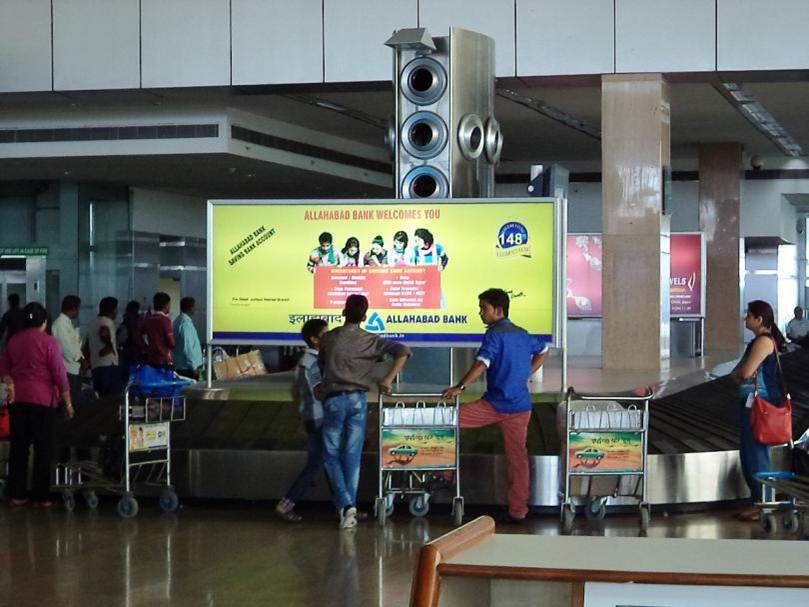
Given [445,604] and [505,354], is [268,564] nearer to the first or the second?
[505,354]

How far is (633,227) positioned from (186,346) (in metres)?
6.87

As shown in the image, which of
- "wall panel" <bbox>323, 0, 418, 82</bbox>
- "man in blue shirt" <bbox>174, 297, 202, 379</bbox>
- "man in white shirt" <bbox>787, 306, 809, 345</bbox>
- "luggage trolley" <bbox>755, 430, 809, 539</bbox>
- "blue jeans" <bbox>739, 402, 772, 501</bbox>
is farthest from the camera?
"man in white shirt" <bbox>787, 306, 809, 345</bbox>

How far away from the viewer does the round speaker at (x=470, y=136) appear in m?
14.2

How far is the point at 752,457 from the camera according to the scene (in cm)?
970

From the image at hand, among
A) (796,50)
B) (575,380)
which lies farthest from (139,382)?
(796,50)

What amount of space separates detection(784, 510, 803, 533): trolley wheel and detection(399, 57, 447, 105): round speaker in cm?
640

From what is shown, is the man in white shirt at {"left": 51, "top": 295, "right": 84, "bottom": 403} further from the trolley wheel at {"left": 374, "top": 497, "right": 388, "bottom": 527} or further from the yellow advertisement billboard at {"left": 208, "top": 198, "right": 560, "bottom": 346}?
the trolley wheel at {"left": 374, "top": 497, "right": 388, "bottom": 527}

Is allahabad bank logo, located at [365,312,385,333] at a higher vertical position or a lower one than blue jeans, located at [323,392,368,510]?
higher

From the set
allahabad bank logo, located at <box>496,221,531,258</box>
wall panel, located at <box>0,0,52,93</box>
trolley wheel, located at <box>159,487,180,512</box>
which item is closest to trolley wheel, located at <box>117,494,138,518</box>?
trolley wheel, located at <box>159,487,180,512</box>

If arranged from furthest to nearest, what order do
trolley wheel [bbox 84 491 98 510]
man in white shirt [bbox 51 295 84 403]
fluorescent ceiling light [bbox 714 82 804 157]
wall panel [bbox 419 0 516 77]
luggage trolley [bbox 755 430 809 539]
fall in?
fluorescent ceiling light [bbox 714 82 804 157]
wall panel [bbox 419 0 516 77]
man in white shirt [bbox 51 295 84 403]
trolley wheel [bbox 84 491 98 510]
luggage trolley [bbox 755 430 809 539]

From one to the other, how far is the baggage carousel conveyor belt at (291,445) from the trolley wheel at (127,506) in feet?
2.26

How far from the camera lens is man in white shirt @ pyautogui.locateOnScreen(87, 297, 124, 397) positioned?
15680mm

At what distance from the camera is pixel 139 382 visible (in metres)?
11.6

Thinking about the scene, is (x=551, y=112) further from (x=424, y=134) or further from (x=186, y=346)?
(x=424, y=134)
